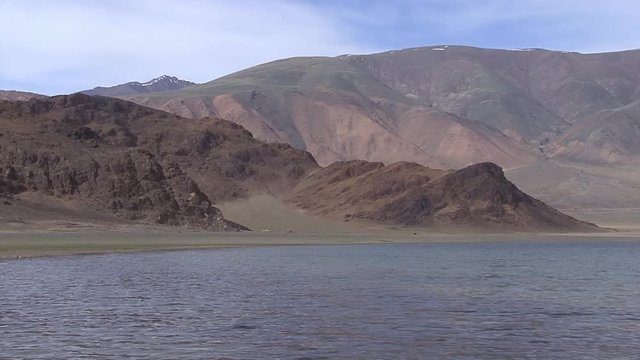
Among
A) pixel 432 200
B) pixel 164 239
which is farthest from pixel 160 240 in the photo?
pixel 432 200

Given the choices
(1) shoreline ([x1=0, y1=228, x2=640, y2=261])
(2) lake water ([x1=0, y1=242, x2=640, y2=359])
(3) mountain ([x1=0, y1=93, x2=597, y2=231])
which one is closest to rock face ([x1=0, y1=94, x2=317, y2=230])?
(3) mountain ([x1=0, y1=93, x2=597, y2=231])

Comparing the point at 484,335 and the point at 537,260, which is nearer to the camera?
the point at 484,335

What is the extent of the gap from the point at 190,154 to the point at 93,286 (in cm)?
14272

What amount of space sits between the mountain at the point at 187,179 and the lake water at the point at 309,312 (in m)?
56.9

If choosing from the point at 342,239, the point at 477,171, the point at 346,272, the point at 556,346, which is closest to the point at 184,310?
the point at 556,346

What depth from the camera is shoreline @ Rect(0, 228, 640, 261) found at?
7181 cm

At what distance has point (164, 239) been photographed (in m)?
97.9

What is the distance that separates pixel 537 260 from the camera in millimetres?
78062

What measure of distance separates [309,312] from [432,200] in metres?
132

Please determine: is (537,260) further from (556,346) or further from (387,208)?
(387,208)

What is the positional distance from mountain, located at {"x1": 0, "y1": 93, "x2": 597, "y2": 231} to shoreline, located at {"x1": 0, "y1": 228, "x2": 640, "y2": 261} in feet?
28.9

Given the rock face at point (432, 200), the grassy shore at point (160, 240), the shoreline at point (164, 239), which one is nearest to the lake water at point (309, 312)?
the grassy shore at point (160, 240)

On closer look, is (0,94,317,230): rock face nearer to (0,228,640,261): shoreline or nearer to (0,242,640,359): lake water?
(0,228,640,261): shoreline

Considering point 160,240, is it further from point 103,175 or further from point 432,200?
point 432,200
